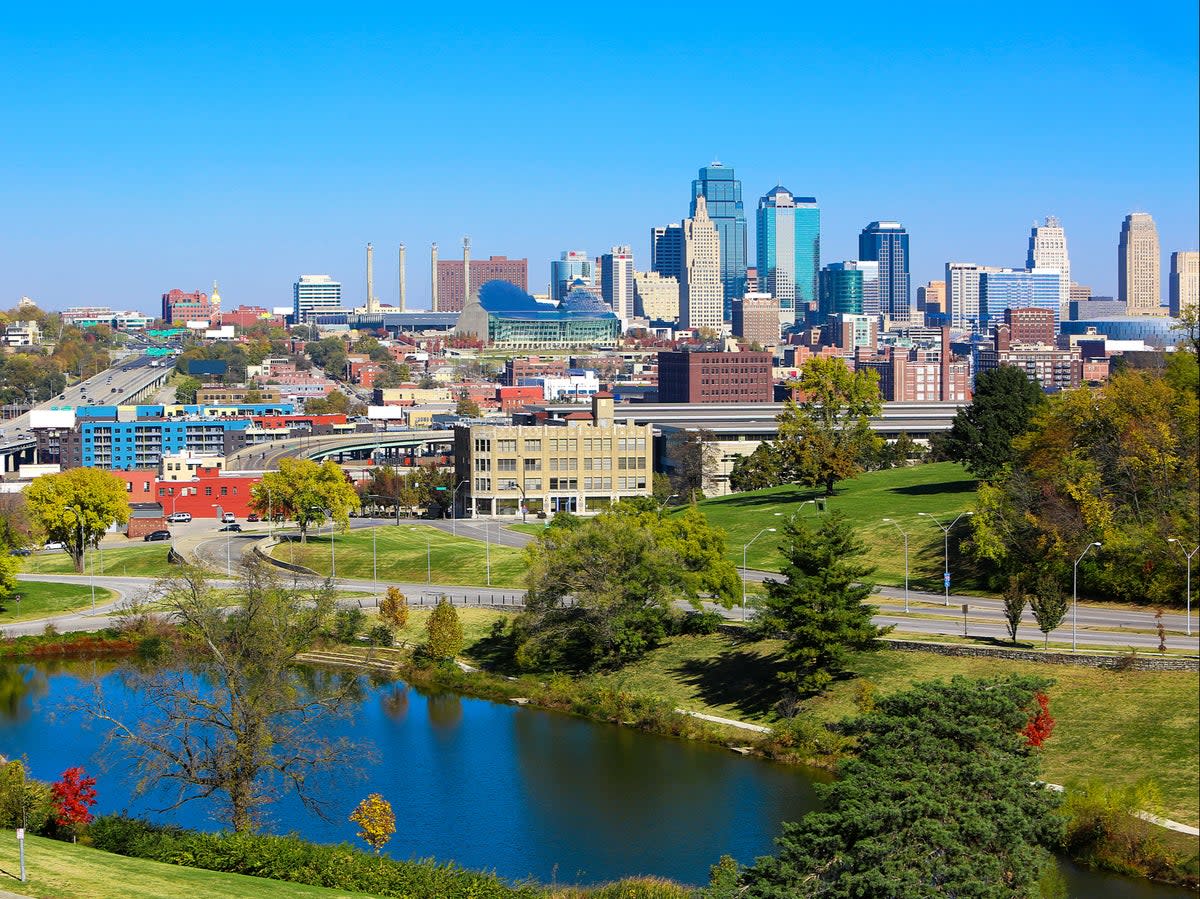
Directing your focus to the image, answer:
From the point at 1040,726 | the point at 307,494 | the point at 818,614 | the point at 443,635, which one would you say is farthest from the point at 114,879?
the point at 307,494

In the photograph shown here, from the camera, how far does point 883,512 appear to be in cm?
5797

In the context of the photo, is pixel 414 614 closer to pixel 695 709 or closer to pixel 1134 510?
pixel 695 709

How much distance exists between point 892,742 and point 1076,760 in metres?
9.82

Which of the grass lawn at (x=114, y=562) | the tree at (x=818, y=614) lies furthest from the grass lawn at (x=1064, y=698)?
the grass lawn at (x=114, y=562)

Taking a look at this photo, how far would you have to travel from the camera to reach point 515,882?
28094mm

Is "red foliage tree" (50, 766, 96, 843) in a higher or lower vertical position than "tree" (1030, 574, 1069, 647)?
lower

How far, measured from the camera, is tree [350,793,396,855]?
2950 centimetres

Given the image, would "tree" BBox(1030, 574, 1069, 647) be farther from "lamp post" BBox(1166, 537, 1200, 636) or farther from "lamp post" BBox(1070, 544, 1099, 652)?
"lamp post" BBox(1166, 537, 1200, 636)

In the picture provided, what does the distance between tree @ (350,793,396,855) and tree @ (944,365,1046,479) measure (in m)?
30.5

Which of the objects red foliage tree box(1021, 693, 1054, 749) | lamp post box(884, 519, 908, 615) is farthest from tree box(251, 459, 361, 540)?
red foliage tree box(1021, 693, 1054, 749)

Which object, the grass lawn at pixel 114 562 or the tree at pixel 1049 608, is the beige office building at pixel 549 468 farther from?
the tree at pixel 1049 608

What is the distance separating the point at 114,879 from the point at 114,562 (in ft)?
144

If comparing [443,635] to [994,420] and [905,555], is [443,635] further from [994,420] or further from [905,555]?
[994,420]

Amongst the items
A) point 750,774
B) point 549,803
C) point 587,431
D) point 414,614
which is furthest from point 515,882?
point 587,431
